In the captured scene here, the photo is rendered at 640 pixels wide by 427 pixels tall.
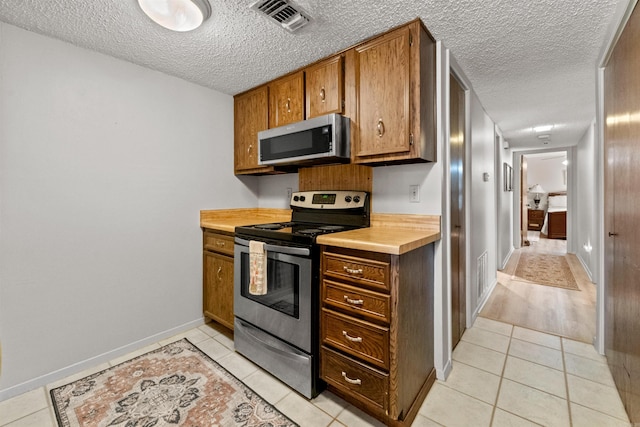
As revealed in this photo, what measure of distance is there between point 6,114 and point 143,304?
60.0 inches

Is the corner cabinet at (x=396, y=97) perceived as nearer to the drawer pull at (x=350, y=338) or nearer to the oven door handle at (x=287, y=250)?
the oven door handle at (x=287, y=250)

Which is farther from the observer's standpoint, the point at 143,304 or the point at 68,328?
the point at 143,304

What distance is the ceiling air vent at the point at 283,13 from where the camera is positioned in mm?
1544

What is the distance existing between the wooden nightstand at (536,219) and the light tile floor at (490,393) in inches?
304

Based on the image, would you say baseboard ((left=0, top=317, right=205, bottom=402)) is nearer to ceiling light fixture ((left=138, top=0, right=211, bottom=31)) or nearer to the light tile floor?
the light tile floor

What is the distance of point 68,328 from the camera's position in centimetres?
201

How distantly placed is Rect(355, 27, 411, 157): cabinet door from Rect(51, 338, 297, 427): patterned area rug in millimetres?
1686

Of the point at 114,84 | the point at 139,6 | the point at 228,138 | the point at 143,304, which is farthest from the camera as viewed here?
the point at 228,138

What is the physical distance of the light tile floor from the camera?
62.5 inches

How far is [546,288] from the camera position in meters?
3.70

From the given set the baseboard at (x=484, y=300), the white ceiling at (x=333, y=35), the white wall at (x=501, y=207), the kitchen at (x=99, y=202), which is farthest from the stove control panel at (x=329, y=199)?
the white wall at (x=501, y=207)

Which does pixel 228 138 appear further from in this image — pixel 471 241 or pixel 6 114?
pixel 471 241

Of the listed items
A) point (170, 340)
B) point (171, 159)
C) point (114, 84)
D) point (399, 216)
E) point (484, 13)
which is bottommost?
point (170, 340)

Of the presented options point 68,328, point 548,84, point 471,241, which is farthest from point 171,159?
point 548,84
